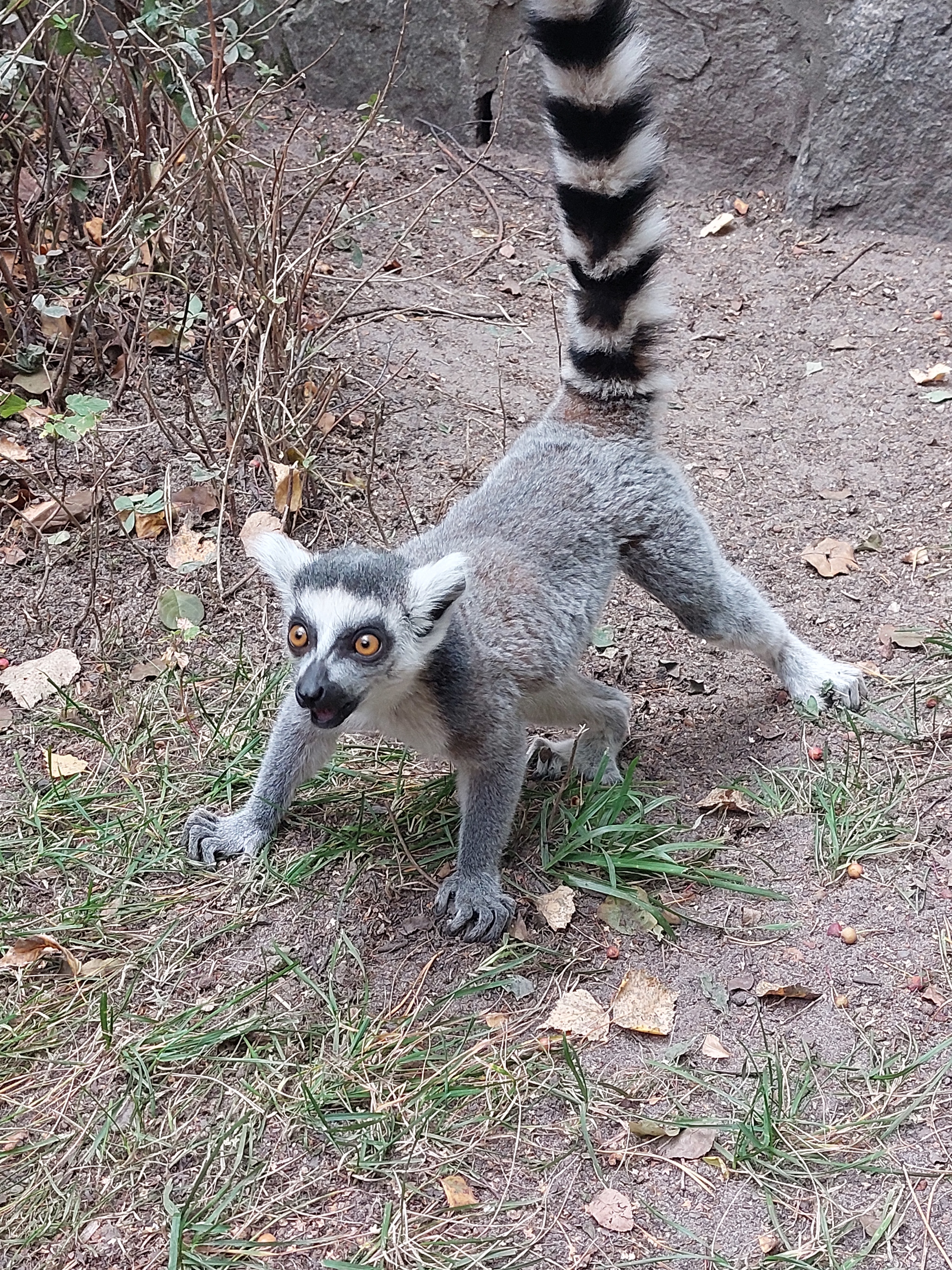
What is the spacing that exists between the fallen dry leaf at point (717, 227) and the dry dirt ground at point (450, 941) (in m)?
1.51

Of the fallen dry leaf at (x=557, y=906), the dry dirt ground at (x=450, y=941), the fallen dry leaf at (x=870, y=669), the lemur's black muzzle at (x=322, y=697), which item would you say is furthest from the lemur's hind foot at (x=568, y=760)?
the lemur's black muzzle at (x=322, y=697)

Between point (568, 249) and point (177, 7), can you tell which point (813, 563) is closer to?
point (568, 249)

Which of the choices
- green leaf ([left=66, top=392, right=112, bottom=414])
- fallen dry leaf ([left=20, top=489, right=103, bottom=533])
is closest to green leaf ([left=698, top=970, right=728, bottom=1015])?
green leaf ([left=66, top=392, right=112, bottom=414])

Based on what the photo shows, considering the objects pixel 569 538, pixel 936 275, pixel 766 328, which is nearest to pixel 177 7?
pixel 569 538

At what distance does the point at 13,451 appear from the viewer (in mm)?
4598

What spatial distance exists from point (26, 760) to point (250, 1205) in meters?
1.81

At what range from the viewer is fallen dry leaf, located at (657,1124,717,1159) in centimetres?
259

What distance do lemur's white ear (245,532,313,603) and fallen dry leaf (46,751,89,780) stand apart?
1.03 meters

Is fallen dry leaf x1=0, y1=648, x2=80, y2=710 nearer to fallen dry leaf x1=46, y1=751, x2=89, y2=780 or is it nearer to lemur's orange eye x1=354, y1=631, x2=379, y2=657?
fallen dry leaf x1=46, y1=751, x2=89, y2=780

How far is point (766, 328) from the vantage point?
595 cm

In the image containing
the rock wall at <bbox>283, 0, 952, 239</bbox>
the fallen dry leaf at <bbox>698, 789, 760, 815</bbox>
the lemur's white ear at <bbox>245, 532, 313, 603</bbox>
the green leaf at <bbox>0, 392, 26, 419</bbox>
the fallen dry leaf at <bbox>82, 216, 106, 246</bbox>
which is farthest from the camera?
the rock wall at <bbox>283, 0, 952, 239</bbox>

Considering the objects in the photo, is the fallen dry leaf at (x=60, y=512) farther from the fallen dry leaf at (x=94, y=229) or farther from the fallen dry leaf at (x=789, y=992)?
the fallen dry leaf at (x=789, y=992)

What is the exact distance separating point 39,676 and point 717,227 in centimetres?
441

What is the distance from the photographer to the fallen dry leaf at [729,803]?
362 cm
